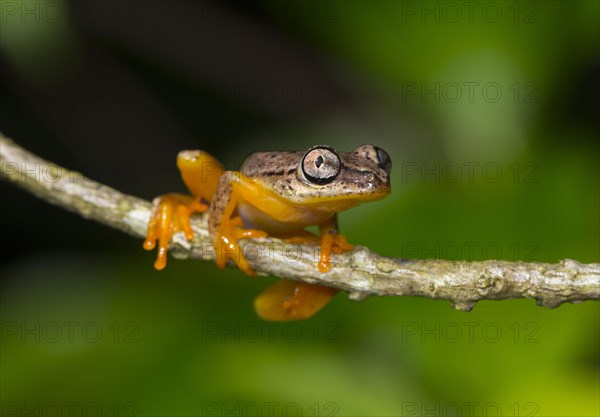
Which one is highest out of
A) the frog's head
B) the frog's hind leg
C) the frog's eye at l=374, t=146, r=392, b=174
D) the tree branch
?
the frog's hind leg

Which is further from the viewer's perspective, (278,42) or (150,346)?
(278,42)

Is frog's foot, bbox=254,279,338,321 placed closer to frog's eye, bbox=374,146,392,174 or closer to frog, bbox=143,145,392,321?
frog, bbox=143,145,392,321

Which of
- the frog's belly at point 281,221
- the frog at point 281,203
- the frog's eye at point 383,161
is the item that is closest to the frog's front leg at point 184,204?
the frog at point 281,203

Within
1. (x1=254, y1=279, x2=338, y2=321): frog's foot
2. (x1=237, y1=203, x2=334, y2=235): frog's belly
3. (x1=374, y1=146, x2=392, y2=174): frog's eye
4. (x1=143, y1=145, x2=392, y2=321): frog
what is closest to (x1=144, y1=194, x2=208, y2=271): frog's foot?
(x1=143, y1=145, x2=392, y2=321): frog

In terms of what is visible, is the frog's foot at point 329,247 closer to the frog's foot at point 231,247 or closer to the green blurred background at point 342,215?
the frog's foot at point 231,247

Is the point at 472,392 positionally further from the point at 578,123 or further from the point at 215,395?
the point at 578,123

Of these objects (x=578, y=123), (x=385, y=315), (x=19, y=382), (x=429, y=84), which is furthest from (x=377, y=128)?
(x=19, y=382)

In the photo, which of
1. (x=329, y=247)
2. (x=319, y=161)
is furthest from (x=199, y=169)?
(x=329, y=247)
